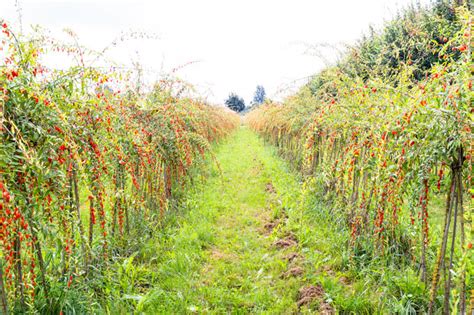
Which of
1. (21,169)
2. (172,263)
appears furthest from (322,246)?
(21,169)

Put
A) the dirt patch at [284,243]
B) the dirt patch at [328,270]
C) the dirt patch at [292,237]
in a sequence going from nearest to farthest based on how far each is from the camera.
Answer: the dirt patch at [328,270], the dirt patch at [284,243], the dirt patch at [292,237]

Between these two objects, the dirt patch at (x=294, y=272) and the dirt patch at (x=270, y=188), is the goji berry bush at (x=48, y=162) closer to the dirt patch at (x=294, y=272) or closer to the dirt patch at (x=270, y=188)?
the dirt patch at (x=294, y=272)

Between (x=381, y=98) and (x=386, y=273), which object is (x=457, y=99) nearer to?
(x=381, y=98)

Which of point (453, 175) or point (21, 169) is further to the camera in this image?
point (453, 175)

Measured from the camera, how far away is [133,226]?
449 centimetres

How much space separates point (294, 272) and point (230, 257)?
0.92 meters

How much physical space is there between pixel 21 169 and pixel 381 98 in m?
3.04

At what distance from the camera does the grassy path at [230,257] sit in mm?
3402

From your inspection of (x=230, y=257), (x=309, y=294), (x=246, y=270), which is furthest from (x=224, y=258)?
(x=309, y=294)

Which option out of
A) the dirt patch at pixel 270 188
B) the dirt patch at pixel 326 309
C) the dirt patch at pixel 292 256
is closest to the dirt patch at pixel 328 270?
the dirt patch at pixel 292 256

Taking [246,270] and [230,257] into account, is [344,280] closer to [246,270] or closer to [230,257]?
[246,270]

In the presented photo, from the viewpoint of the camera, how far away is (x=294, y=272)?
12.8ft

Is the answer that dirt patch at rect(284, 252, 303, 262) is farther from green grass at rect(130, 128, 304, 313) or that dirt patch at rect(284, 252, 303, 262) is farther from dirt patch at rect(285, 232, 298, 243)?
dirt patch at rect(285, 232, 298, 243)

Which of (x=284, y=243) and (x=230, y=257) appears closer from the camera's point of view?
(x=230, y=257)
